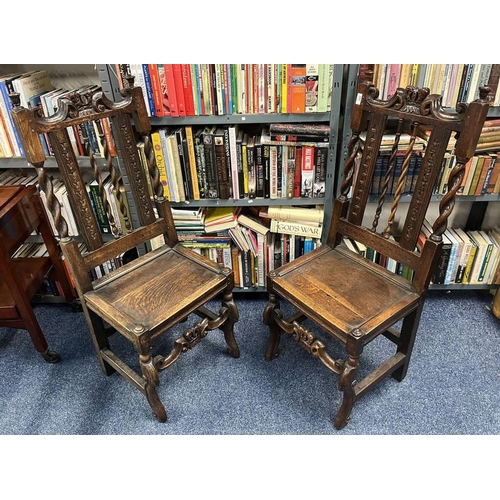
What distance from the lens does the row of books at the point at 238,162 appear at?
1.79 meters

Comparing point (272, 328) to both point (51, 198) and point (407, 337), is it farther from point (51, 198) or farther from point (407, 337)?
point (51, 198)

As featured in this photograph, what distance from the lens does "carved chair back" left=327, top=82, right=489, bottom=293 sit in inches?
51.4

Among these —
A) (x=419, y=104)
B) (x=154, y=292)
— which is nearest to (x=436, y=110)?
(x=419, y=104)

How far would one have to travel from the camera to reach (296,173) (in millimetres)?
1868

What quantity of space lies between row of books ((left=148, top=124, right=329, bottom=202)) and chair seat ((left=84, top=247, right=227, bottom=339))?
33 cm

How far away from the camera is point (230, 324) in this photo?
5.98 feet

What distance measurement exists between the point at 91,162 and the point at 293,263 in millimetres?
847

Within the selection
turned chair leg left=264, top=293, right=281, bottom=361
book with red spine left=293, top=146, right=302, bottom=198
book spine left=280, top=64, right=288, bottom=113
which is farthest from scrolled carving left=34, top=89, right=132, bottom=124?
turned chair leg left=264, top=293, right=281, bottom=361

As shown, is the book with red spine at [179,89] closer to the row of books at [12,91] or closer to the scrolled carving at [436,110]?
the row of books at [12,91]

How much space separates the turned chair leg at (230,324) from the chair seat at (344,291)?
212 millimetres

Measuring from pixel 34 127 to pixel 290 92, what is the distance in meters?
0.92

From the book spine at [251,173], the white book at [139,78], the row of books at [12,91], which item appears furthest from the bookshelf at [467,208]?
the row of books at [12,91]

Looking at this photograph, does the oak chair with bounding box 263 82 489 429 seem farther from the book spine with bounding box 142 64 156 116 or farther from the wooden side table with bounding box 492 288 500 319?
the book spine with bounding box 142 64 156 116
